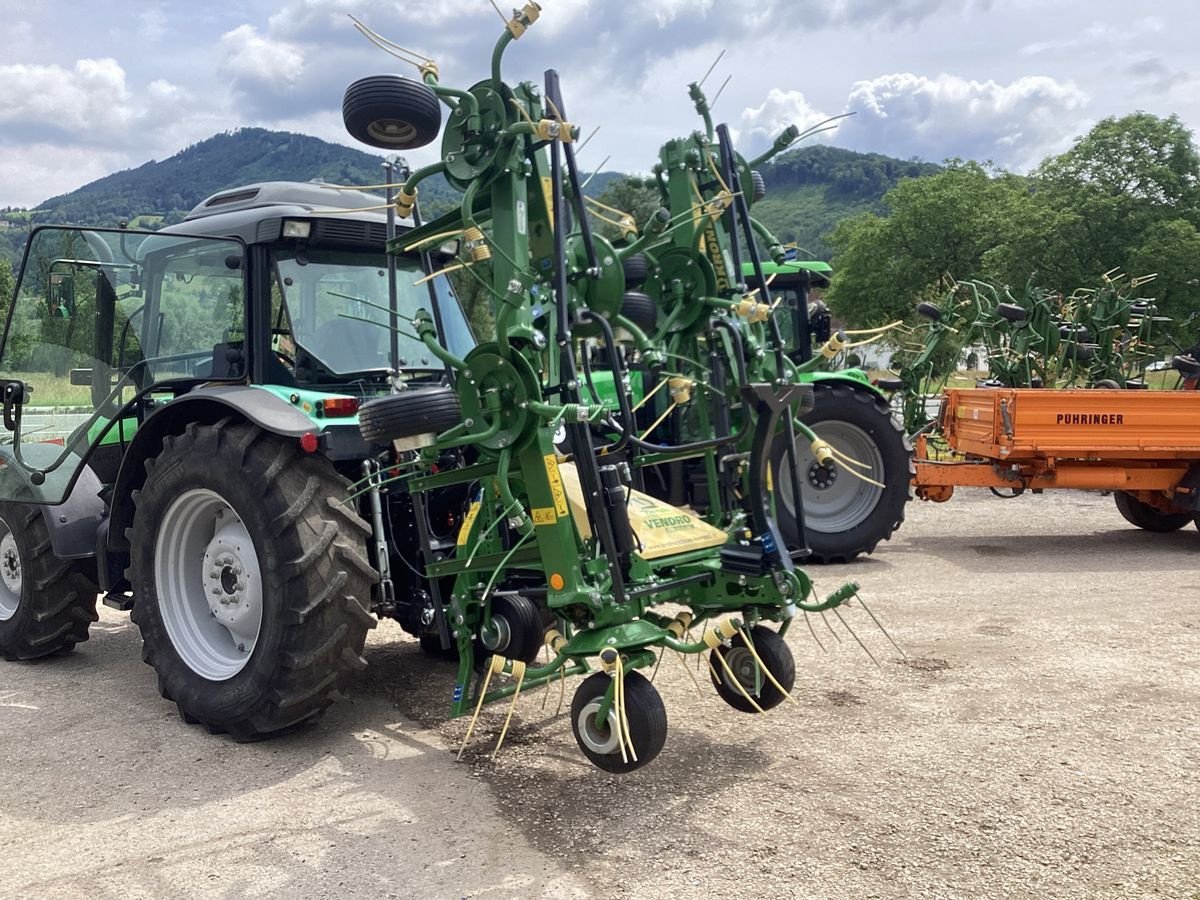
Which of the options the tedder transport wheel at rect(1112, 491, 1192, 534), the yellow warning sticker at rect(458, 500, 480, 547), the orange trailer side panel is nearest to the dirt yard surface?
the yellow warning sticker at rect(458, 500, 480, 547)

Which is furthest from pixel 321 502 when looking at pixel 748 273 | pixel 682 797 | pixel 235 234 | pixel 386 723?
pixel 748 273

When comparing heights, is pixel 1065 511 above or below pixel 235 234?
below

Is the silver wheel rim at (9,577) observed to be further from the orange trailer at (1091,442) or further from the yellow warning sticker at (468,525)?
the orange trailer at (1091,442)

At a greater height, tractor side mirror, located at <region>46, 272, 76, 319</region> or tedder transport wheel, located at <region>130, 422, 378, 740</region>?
tractor side mirror, located at <region>46, 272, 76, 319</region>

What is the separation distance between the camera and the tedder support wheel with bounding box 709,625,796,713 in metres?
3.86

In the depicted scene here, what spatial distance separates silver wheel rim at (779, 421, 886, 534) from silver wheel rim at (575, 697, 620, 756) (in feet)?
15.6

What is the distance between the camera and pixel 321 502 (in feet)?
13.1

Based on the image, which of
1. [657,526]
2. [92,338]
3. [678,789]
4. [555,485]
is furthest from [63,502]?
[678,789]

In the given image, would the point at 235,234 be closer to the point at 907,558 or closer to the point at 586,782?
the point at 586,782

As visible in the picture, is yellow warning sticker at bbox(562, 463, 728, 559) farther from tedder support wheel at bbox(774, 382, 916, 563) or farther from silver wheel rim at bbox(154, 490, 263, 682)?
tedder support wheel at bbox(774, 382, 916, 563)

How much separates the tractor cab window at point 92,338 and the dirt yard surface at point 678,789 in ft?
3.72

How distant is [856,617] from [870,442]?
2.32m

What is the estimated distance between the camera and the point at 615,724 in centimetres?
320

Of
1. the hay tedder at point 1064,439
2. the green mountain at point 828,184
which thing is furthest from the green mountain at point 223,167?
the hay tedder at point 1064,439
